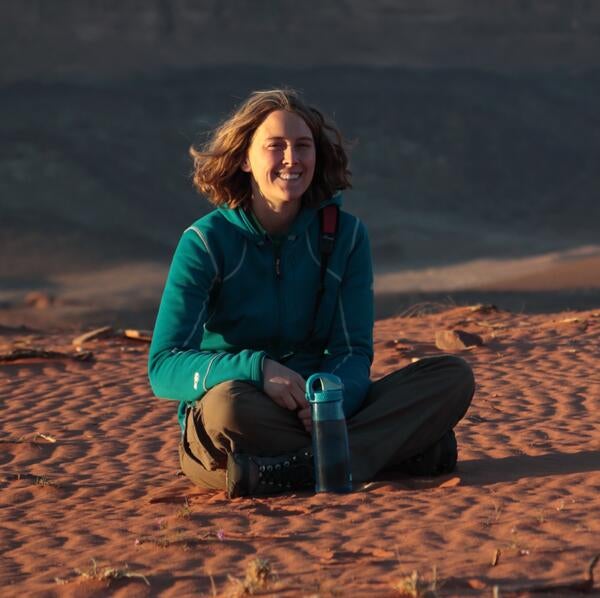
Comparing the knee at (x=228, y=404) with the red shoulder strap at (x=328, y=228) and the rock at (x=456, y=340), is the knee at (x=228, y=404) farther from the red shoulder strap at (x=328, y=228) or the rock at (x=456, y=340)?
the rock at (x=456, y=340)

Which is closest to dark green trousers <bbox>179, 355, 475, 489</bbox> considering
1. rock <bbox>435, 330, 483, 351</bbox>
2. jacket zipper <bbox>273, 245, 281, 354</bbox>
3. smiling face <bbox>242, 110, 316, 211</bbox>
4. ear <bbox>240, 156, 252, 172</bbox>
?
jacket zipper <bbox>273, 245, 281, 354</bbox>

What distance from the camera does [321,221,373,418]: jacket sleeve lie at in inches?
204

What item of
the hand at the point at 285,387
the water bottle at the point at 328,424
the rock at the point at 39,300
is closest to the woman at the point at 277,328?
the hand at the point at 285,387

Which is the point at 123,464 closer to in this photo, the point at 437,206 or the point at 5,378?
the point at 5,378

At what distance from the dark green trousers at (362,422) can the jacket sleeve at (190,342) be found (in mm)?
56

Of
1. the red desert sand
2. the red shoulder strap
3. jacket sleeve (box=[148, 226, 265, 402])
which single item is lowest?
the red desert sand

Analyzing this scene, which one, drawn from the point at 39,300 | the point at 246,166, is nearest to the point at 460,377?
the point at 246,166

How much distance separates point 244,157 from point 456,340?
178 inches

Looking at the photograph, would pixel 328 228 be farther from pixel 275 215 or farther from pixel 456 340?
pixel 456 340

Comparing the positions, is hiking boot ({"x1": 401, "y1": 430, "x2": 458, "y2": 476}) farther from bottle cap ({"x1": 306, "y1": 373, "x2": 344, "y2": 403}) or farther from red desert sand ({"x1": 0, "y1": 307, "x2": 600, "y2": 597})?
bottle cap ({"x1": 306, "y1": 373, "x2": 344, "y2": 403})

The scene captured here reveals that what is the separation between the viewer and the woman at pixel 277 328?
4.94 metres

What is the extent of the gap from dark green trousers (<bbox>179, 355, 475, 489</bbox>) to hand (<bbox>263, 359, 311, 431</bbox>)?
5 centimetres

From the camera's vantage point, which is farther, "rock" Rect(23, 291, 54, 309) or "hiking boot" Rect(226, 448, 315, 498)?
"rock" Rect(23, 291, 54, 309)

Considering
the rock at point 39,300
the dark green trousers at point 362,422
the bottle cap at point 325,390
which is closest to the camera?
the bottle cap at point 325,390
